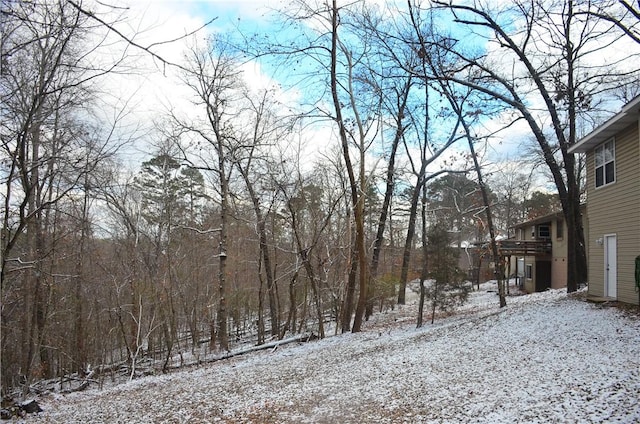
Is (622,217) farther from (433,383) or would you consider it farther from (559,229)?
(559,229)

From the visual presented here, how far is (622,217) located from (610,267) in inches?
58.8

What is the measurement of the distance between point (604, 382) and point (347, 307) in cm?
932

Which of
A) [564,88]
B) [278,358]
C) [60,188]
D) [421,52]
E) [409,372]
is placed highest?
[421,52]

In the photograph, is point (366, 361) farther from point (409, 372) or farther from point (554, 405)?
point (554, 405)

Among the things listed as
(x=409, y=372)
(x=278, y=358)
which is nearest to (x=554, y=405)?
(x=409, y=372)

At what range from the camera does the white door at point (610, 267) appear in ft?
37.9

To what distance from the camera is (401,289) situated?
67.3ft

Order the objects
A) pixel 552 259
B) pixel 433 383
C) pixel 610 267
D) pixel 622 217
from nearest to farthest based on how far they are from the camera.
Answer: pixel 433 383 → pixel 622 217 → pixel 610 267 → pixel 552 259

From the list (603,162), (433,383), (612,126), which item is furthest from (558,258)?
(433,383)

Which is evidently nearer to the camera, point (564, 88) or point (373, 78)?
point (564, 88)

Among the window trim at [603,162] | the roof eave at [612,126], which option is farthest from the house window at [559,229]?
the window trim at [603,162]

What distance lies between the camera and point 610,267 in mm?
11852

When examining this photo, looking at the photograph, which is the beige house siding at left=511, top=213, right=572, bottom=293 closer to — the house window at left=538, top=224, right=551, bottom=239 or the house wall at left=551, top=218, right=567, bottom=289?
the house wall at left=551, top=218, right=567, bottom=289

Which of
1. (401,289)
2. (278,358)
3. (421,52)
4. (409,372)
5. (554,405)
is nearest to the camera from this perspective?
(554,405)
